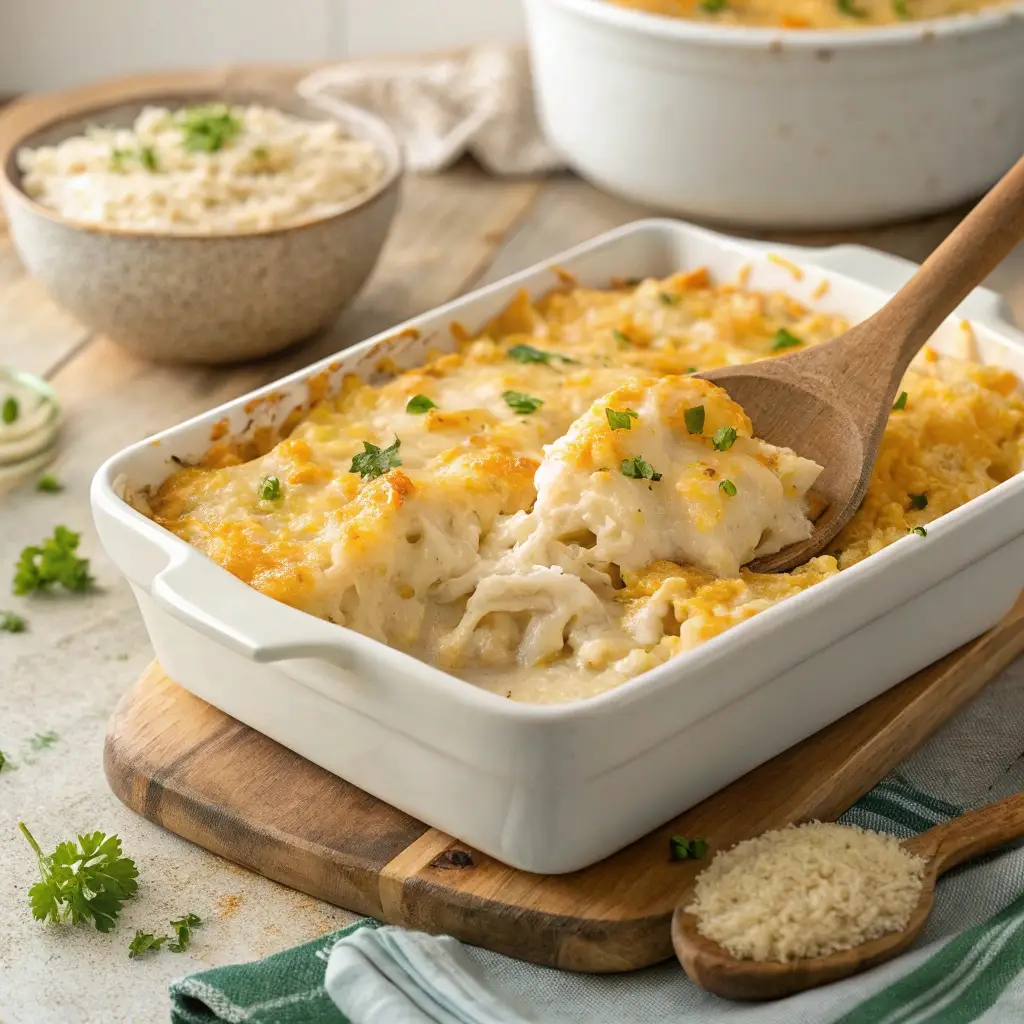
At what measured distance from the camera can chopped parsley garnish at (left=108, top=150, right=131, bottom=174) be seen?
360 cm

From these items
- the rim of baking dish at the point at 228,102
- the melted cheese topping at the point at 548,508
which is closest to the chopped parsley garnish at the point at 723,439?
the melted cheese topping at the point at 548,508

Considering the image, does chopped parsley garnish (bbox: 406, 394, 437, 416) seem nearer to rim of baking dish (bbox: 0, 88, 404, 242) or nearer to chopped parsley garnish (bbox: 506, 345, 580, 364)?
chopped parsley garnish (bbox: 506, 345, 580, 364)

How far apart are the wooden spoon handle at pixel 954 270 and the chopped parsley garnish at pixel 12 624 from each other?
1.55 meters

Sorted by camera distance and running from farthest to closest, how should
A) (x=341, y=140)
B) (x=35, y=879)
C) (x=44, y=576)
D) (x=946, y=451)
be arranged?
(x=341, y=140) < (x=44, y=576) < (x=946, y=451) < (x=35, y=879)

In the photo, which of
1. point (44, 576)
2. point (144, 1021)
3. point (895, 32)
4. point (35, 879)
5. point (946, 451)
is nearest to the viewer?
point (144, 1021)

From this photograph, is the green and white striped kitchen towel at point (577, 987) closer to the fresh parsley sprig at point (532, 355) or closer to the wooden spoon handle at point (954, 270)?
the wooden spoon handle at point (954, 270)

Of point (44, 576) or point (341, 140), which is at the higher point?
point (341, 140)

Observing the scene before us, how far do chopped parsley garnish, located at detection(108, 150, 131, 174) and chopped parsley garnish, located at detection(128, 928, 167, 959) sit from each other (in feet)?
6.63

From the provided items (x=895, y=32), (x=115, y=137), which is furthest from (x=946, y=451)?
(x=115, y=137)

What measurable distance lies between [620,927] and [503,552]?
1.87ft

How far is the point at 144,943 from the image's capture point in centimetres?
209

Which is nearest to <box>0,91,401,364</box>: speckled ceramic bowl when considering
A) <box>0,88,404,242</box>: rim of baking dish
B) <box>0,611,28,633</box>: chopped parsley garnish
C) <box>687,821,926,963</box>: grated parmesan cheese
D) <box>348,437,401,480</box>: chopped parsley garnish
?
<box>0,88,404,242</box>: rim of baking dish

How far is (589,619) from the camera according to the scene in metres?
2.23

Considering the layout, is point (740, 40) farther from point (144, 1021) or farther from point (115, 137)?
point (144, 1021)
